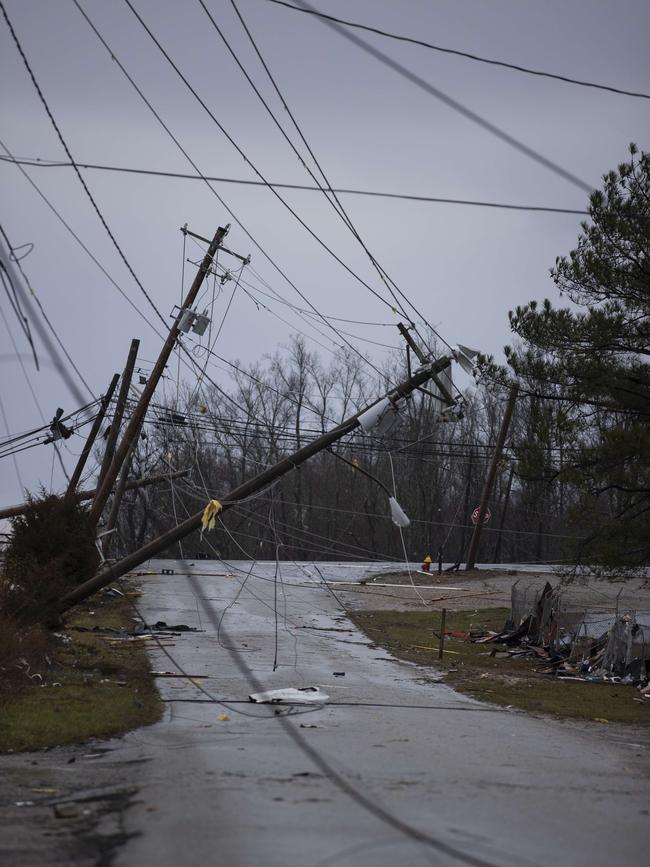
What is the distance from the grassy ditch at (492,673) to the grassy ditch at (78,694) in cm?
562

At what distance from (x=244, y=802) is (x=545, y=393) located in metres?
17.6

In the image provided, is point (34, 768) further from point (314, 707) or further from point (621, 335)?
point (621, 335)

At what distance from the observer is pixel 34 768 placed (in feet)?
33.2

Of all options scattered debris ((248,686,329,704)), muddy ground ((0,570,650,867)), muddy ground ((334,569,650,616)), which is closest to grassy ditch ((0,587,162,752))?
muddy ground ((0,570,650,867))

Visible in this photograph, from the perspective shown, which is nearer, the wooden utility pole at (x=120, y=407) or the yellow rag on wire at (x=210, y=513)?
the yellow rag on wire at (x=210, y=513)

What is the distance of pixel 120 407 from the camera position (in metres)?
26.6

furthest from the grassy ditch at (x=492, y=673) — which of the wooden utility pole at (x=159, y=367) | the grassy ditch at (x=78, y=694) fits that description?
the wooden utility pole at (x=159, y=367)

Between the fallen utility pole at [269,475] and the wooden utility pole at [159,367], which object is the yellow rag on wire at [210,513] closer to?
the fallen utility pole at [269,475]

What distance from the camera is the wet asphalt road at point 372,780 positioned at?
687 centimetres

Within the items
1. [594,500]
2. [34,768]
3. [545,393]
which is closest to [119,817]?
[34,768]

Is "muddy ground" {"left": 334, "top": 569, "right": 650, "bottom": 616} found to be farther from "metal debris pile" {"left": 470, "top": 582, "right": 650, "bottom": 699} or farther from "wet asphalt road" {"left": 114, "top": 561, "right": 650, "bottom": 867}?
"wet asphalt road" {"left": 114, "top": 561, "right": 650, "bottom": 867}

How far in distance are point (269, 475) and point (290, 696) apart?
3.46 metres

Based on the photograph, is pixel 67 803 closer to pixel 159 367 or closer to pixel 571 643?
pixel 159 367

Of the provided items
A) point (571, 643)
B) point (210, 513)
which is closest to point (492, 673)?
point (571, 643)
